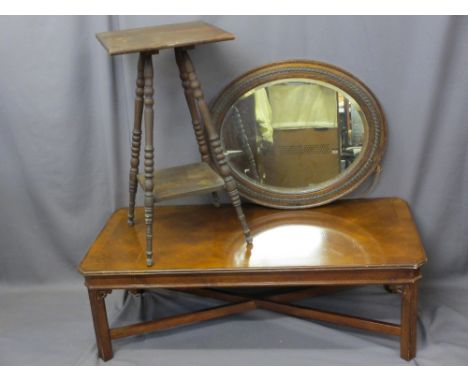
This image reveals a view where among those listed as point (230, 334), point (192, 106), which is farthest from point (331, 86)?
point (230, 334)

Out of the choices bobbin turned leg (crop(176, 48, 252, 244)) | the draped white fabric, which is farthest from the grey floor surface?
bobbin turned leg (crop(176, 48, 252, 244))

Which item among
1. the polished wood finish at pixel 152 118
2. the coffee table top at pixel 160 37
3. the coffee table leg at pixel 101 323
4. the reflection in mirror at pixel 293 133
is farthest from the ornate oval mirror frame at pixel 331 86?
the coffee table leg at pixel 101 323

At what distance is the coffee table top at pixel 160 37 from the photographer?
6.33 ft

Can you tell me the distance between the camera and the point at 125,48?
1.92 metres

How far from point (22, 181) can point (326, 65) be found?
1508mm

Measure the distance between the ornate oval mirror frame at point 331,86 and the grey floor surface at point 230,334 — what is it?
53 cm

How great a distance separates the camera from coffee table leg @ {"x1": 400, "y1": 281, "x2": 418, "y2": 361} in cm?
212

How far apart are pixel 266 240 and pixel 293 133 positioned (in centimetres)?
51

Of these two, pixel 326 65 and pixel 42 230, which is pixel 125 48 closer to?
pixel 326 65

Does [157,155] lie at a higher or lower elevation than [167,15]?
lower

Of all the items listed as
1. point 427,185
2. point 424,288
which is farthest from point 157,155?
point 424,288

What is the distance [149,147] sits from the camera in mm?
2043

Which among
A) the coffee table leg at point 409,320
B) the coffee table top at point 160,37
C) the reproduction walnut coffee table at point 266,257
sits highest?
the coffee table top at point 160,37

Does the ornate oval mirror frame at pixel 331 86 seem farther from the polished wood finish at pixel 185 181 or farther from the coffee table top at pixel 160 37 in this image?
the coffee table top at pixel 160 37
